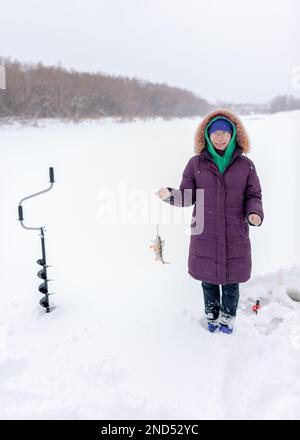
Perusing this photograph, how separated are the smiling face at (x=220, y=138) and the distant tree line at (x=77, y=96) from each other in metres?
10.2

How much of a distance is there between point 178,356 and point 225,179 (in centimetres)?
105

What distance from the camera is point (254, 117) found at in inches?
598

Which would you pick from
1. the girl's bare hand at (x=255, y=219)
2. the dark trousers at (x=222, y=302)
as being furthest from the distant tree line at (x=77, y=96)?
the girl's bare hand at (x=255, y=219)

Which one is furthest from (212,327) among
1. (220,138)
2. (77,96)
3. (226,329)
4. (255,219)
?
(77,96)

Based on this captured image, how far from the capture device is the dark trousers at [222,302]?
2.07 metres

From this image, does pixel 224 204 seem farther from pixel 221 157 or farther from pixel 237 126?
pixel 237 126

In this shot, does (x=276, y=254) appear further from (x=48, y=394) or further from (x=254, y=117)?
(x=254, y=117)

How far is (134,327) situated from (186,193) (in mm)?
931

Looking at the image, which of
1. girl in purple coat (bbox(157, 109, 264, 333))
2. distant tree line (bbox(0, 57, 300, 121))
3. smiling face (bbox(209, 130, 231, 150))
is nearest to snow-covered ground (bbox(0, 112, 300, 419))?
girl in purple coat (bbox(157, 109, 264, 333))

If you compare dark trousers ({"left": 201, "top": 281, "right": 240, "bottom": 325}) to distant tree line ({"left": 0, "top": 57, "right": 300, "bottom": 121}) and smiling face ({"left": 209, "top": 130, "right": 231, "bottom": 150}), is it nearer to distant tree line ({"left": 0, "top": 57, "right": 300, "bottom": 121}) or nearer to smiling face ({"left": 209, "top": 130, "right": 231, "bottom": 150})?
smiling face ({"left": 209, "top": 130, "right": 231, "bottom": 150})

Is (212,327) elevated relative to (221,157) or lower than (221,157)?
lower

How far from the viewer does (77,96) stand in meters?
17.3

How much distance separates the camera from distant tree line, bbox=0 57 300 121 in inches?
548

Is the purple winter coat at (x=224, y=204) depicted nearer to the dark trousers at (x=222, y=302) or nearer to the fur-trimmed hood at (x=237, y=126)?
the fur-trimmed hood at (x=237, y=126)
